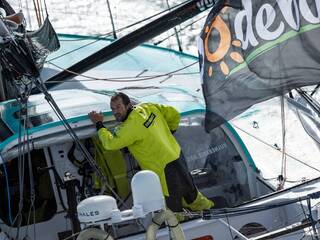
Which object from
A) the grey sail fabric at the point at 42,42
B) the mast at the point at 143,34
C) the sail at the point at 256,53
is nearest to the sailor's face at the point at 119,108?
the sail at the point at 256,53

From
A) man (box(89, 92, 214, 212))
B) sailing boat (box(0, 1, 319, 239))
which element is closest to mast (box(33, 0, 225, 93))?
sailing boat (box(0, 1, 319, 239))

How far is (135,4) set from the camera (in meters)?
18.3

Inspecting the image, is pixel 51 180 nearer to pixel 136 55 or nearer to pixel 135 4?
pixel 136 55

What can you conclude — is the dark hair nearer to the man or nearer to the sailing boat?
the man

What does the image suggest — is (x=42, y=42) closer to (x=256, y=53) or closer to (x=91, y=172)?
(x=91, y=172)

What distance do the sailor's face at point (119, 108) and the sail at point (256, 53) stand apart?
0.61m

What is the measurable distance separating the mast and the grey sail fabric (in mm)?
240

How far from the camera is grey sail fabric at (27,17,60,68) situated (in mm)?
5849

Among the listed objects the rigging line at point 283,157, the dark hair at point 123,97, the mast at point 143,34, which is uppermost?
the mast at point 143,34

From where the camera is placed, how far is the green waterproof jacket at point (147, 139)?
4.74 m

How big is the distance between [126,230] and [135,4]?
13516mm

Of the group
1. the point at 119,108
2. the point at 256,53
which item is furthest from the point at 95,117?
the point at 256,53

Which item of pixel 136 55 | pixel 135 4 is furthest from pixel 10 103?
pixel 135 4

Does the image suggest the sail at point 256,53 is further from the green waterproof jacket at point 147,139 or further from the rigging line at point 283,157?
the rigging line at point 283,157
